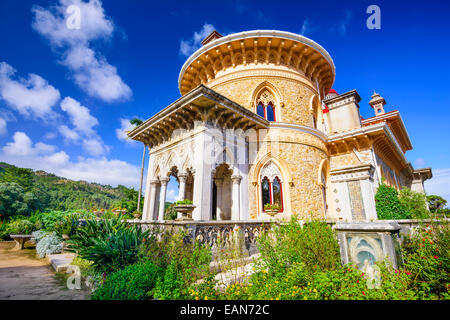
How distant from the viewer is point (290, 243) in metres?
4.82

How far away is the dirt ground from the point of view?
379 cm

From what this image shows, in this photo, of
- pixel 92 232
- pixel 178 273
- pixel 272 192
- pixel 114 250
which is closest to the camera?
pixel 178 273

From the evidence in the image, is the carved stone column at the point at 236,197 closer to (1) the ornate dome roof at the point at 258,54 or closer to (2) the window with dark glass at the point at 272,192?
(2) the window with dark glass at the point at 272,192

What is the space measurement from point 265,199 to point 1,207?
895 inches

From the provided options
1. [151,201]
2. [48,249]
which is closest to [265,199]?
[151,201]

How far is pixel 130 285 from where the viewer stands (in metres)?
3.45

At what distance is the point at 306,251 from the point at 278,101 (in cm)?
871

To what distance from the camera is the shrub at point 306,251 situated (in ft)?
13.4

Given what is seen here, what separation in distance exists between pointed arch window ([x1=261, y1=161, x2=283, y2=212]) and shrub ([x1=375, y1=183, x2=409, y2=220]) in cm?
465

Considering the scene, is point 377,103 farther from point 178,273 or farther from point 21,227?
point 21,227

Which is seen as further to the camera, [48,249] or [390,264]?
[48,249]

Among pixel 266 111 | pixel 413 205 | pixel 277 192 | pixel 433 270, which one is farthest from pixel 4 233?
pixel 413 205

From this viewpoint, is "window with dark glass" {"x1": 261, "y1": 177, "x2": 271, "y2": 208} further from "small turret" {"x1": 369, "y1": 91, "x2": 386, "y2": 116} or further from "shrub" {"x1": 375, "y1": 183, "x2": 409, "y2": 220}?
"small turret" {"x1": 369, "y1": 91, "x2": 386, "y2": 116}

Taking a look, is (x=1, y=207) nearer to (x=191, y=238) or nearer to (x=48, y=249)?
(x=48, y=249)
